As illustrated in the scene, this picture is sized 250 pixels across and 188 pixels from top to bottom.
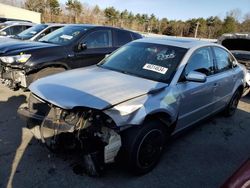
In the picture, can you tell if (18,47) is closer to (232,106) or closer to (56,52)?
(56,52)

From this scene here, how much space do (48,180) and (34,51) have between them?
10.2 feet

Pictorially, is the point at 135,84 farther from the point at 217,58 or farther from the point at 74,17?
the point at 74,17

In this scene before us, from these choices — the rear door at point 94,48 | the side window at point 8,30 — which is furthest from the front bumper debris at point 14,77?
the side window at point 8,30

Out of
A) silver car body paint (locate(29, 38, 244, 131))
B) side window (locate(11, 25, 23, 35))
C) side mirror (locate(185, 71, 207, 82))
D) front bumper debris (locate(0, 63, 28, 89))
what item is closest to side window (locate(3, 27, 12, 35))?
side window (locate(11, 25, 23, 35))

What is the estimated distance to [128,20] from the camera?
5425 centimetres

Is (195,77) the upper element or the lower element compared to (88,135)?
upper

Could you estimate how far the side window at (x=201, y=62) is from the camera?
3.81 meters

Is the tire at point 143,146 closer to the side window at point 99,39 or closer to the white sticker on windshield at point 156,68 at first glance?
the white sticker on windshield at point 156,68

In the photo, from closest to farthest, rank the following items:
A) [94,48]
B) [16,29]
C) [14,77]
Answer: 1. [14,77]
2. [94,48]
3. [16,29]

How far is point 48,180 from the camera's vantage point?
3002 millimetres

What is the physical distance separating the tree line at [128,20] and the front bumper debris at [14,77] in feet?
118

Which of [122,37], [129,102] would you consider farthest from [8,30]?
[129,102]

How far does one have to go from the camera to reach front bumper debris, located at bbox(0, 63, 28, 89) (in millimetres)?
5125

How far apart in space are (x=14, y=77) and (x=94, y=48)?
2.04 metres
